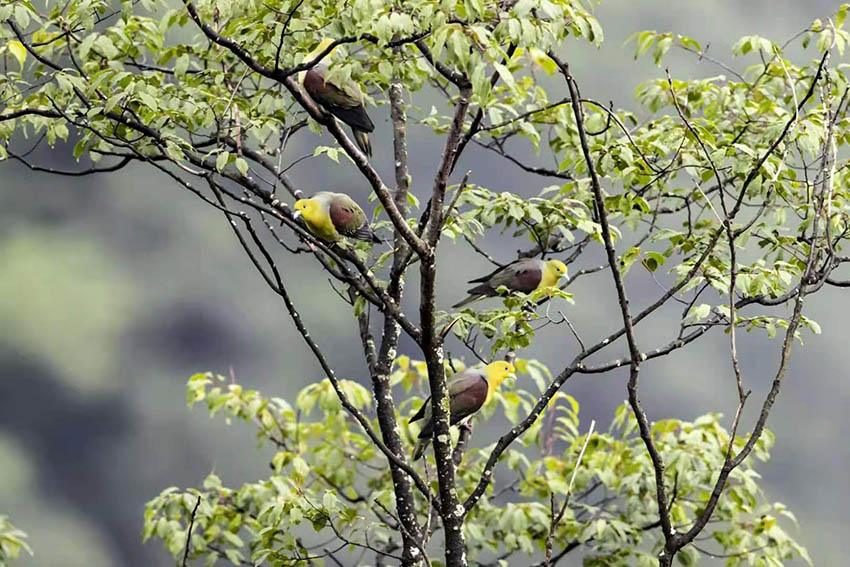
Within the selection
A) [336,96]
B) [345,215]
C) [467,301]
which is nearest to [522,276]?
[467,301]

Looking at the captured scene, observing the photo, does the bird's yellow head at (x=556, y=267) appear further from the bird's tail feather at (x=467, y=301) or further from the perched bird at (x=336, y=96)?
the perched bird at (x=336, y=96)

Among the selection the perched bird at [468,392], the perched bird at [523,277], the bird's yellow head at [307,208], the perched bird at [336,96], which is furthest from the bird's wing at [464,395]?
the perched bird at [336,96]

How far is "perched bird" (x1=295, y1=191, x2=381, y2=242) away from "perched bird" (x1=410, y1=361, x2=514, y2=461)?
0.46 meters

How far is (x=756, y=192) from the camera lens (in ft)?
7.79

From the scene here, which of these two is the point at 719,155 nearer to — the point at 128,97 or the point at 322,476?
the point at 128,97

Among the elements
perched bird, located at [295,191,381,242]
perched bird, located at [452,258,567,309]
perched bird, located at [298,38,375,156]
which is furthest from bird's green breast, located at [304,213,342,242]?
perched bird, located at [452,258,567,309]

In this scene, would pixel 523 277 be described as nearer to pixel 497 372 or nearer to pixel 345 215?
pixel 497 372

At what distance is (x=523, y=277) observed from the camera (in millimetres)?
2785

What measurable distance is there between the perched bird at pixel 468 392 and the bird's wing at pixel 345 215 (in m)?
0.46

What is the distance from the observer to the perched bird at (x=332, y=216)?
264cm

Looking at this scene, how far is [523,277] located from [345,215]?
0.50 m

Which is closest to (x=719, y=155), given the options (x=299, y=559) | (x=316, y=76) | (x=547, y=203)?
(x=547, y=203)

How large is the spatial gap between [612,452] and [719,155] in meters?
1.46

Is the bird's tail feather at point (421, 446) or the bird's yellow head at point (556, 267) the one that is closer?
the bird's tail feather at point (421, 446)
